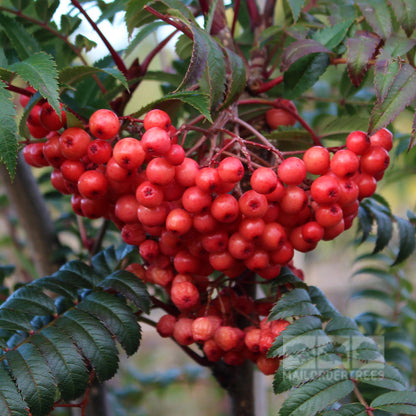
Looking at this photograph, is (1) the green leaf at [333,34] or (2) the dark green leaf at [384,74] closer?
(2) the dark green leaf at [384,74]

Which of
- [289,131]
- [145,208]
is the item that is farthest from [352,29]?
[145,208]

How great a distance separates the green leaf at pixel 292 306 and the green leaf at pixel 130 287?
0.21 m

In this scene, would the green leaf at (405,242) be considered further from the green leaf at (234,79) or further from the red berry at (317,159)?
the green leaf at (234,79)

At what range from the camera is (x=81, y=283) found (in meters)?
0.84

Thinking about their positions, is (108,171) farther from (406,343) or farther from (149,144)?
(406,343)

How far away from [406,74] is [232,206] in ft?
1.05

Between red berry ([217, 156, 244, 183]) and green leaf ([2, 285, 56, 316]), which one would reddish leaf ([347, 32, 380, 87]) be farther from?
green leaf ([2, 285, 56, 316])

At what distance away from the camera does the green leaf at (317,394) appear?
63 centimetres

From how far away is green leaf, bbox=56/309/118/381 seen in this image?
0.71 meters

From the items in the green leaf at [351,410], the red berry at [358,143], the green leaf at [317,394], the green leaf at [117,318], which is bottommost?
the green leaf at [351,410]

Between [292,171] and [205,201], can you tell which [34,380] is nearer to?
[205,201]

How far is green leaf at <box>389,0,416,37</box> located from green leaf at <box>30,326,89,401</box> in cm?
72

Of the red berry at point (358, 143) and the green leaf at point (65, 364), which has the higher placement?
the red berry at point (358, 143)

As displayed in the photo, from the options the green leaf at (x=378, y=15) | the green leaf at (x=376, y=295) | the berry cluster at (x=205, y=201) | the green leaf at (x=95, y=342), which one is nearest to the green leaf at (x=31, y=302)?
the green leaf at (x=95, y=342)
